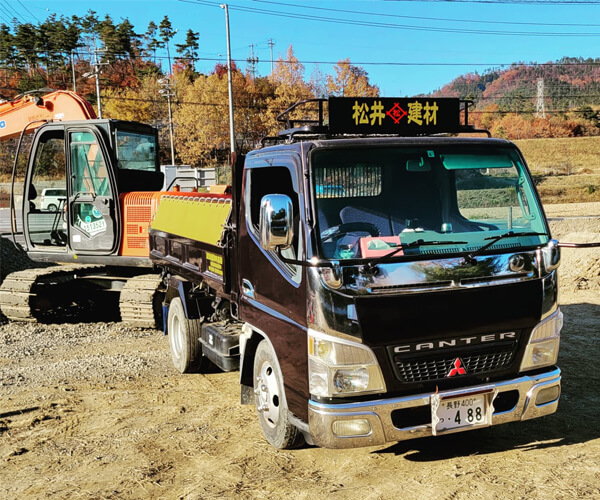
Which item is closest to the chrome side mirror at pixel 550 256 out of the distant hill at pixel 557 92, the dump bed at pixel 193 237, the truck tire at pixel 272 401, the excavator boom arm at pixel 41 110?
the truck tire at pixel 272 401

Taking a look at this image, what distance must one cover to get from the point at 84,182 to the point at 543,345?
8.07 meters

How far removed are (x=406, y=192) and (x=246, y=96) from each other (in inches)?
2441

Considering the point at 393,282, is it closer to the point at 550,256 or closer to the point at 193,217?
the point at 550,256

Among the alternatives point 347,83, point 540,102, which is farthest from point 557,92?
point 347,83

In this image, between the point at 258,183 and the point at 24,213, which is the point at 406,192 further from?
the point at 24,213

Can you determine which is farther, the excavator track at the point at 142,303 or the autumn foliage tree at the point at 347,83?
the autumn foliage tree at the point at 347,83

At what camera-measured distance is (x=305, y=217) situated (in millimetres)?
4535

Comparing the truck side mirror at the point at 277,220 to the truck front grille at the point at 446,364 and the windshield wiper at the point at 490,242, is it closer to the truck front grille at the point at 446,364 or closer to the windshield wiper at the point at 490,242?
the truck front grille at the point at 446,364

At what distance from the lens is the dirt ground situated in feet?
15.0

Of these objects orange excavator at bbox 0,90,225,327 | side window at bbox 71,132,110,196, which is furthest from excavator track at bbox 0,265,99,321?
side window at bbox 71,132,110,196

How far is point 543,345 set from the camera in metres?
4.75

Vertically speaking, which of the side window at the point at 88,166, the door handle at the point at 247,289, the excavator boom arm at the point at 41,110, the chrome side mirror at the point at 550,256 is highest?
the excavator boom arm at the point at 41,110

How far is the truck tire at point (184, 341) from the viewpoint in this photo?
7.40 meters

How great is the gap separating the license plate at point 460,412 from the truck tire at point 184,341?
3.62m
